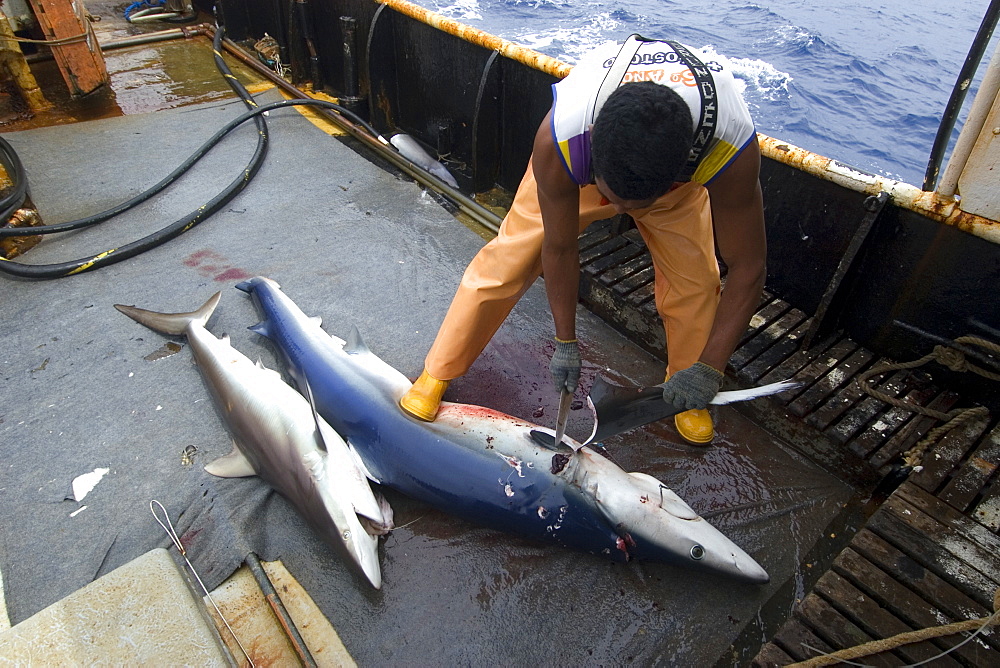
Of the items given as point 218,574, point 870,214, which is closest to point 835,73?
point 870,214

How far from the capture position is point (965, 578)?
1844 millimetres

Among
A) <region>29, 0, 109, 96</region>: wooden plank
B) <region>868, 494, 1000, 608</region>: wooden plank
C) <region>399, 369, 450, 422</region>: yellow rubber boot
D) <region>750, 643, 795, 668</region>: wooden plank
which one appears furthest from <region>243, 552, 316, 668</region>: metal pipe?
<region>29, 0, 109, 96</region>: wooden plank

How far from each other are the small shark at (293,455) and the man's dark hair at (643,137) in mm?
1536

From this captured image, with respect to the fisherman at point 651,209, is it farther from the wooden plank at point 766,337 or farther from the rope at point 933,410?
the rope at point 933,410

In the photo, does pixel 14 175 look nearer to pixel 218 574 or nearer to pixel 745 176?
pixel 218 574

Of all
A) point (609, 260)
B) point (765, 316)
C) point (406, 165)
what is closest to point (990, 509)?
point (765, 316)

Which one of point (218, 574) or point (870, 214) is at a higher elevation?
point (870, 214)

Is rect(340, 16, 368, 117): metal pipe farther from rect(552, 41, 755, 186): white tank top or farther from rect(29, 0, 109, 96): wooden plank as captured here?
rect(552, 41, 755, 186): white tank top

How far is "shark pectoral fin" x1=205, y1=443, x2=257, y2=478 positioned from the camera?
2396 millimetres

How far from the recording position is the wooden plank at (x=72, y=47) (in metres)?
5.00

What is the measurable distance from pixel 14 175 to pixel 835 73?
62.4 ft

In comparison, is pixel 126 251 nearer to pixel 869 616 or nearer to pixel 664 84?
pixel 664 84

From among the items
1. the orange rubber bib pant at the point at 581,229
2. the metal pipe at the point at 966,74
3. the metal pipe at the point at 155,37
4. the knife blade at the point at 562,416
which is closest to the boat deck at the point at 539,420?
the orange rubber bib pant at the point at 581,229

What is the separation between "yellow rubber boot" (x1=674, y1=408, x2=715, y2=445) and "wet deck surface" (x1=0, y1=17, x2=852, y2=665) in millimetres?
52
